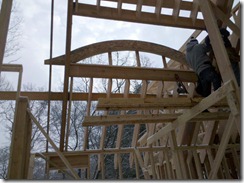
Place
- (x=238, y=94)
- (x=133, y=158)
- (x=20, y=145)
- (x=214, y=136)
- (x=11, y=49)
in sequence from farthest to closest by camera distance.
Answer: (x=11, y=49)
(x=133, y=158)
(x=214, y=136)
(x=20, y=145)
(x=238, y=94)

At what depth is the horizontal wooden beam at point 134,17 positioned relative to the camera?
4879mm

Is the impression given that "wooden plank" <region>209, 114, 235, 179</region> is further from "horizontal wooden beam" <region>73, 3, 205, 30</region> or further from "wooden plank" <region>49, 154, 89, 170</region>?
"wooden plank" <region>49, 154, 89, 170</region>

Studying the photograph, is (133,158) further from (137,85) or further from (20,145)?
(137,85)

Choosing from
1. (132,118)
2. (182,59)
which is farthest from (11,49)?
(132,118)

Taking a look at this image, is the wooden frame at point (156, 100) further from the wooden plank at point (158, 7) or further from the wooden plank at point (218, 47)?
the wooden plank at point (218, 47)

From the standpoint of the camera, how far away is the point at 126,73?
5207mm

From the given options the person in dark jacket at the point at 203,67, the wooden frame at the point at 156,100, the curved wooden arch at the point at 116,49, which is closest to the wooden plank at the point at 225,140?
the wooden frame at the point at 156,100

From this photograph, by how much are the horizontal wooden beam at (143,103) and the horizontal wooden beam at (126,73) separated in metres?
1.52

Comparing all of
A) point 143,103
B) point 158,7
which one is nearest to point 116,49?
point 158,7

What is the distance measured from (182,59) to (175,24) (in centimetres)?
82

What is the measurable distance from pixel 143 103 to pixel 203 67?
52.0 inches

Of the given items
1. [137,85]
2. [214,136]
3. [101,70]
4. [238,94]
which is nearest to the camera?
[238,94]

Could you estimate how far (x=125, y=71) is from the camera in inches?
205

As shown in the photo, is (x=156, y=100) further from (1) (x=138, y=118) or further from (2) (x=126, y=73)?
(2) (x=126, y=73)
